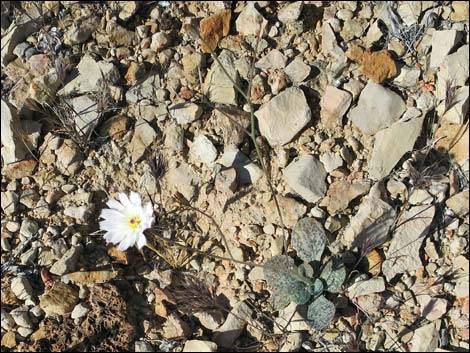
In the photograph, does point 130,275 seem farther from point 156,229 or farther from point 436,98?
point 436,98

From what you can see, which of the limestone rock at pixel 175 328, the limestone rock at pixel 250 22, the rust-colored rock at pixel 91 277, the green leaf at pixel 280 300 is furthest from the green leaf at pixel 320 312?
the limestone rock at pixel 250 22

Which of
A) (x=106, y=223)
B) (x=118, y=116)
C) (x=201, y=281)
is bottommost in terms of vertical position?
(x=201, y=281)

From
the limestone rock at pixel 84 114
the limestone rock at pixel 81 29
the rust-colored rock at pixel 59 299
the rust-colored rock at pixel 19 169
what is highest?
the limestone rock at pixel 81 29

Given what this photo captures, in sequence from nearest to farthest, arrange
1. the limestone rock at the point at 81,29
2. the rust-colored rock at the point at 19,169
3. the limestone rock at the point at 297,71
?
the limestone rock at the point at 297,71, the rust-colored rock at the point at 19,169, the limestone rock at the point at 81,29

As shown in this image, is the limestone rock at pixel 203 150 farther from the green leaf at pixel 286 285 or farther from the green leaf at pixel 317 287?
the green leaf at pixel 317 287

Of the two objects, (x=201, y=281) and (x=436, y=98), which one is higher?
(x=436, y=98)

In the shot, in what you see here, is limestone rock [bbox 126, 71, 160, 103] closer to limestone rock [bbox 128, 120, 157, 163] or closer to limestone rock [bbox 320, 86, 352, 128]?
limestone rock [bbox 128, 120, 157, 163]

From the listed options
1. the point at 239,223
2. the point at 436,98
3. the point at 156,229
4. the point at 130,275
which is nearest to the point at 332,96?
the point at 436,98

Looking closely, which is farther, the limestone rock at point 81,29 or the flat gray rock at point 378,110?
the limestone rock at point 81,29
